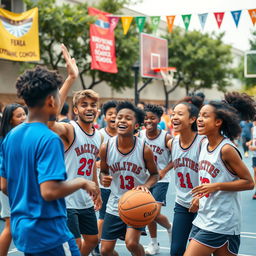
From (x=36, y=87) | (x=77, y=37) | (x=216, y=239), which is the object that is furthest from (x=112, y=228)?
(x=77, y=37)

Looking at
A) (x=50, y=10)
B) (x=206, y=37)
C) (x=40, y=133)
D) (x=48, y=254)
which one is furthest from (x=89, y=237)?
(x=206, y=37)

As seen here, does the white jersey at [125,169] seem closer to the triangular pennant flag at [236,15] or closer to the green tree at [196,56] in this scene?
the triangular pennant flag at [236,15]

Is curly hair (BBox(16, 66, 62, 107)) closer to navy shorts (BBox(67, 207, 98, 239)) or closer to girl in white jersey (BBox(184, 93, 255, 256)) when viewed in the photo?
Result: girl in white jersey (BBox(184, 93, 255, 256))

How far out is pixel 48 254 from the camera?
2.99m

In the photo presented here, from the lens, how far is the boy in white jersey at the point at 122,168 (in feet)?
16.6

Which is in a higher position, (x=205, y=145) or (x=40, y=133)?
(x=40, y=133)

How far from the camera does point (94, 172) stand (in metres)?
5.27

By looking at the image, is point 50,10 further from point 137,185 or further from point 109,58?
point 137,185

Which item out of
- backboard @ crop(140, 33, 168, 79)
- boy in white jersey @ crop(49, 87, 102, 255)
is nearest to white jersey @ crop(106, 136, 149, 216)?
boy in white jersey @ crop(49, 87, 102, 255)

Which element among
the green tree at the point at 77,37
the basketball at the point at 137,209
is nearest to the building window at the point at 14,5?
the green tree at the point at 77,37

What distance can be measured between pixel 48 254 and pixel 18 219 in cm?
30

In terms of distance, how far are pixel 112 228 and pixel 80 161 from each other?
82cm

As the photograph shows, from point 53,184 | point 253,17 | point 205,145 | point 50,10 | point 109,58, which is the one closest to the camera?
point 53,184

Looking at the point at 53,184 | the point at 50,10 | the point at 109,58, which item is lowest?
the point at 53,184
